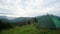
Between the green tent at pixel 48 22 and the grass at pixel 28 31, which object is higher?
the green tent at pixel 48 22

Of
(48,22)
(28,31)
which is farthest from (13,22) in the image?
(48,22)

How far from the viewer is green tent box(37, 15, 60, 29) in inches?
70.4

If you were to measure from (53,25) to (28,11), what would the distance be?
1.51 ft

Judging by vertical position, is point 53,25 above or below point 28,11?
below

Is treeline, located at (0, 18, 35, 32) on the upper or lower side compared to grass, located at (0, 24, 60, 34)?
upper

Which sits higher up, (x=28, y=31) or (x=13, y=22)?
(x=13, y=22)

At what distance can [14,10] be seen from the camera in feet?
5.90

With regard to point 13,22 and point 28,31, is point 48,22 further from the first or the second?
point 13,22

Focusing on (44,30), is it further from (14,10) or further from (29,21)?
(14,10)

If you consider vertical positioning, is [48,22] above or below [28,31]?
above

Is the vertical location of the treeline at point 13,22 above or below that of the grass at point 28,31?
above

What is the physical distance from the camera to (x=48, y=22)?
180 cm

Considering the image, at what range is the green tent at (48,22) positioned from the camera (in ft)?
5.86

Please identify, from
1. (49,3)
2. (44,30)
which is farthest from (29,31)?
(49,3)
